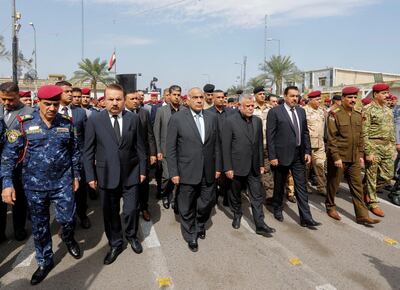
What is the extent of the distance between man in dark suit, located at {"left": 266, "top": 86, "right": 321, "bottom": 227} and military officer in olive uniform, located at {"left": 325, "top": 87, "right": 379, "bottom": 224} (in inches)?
16.4

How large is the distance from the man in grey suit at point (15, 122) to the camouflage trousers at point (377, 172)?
5.19 m

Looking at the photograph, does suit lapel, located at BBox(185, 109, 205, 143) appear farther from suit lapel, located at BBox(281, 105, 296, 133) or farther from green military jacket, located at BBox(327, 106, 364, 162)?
green military jacket, located at BBox(327, 106, 364, 162)

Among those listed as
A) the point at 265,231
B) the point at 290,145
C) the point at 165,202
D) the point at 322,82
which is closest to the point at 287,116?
the point at 290,145

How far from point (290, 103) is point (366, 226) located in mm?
2083

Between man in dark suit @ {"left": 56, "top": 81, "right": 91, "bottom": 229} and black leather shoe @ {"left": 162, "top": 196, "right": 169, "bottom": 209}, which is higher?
man in dark suit @ {"left": 56, "top": 81, "right": 91, "bottom": 229}

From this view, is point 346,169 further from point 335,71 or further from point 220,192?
point 335,71

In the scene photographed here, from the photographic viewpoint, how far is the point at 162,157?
5.59 m

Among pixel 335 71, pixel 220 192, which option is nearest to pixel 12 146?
pixel 220 192

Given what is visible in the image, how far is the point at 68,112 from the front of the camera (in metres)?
4.57

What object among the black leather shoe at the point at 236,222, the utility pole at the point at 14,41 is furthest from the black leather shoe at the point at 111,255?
the utility pole at the point at 14,41

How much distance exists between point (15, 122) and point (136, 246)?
2202mm

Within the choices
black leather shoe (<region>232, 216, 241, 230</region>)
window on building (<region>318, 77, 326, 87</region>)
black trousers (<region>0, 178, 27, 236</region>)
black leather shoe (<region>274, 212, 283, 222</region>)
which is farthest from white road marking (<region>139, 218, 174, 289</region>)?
window on building (<region>318, 77, 326, 87</region>)

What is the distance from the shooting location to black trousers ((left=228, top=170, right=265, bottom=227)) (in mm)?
4422

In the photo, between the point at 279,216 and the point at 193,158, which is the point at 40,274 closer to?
the point at 193,158
